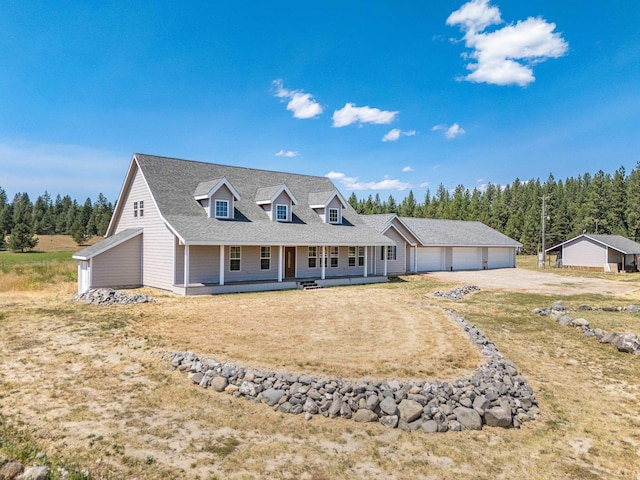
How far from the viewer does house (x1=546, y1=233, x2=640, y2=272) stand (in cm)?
3666

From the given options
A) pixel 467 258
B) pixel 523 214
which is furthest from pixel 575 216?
pixel 467 258

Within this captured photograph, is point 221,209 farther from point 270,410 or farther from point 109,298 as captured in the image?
point 270,410

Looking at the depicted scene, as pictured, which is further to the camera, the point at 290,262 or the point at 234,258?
the point at 290,262

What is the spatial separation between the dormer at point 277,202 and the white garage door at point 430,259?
545 inches

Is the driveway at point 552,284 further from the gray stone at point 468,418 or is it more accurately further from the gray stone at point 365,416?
the gray stone at point 365,416

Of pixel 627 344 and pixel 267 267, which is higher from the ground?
pixel 267 267

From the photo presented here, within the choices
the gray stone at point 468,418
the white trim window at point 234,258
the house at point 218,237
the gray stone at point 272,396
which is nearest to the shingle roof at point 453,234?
the house at point 218,237

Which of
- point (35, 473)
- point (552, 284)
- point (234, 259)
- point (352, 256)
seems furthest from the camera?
point (352, 256)

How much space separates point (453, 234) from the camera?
36938 millimetres

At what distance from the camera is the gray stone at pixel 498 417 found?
21.0ft

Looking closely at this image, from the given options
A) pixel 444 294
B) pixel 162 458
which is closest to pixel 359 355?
pixel 162 458

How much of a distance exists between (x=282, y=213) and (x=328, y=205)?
3.77 meters

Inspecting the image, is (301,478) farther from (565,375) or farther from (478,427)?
(565,375)

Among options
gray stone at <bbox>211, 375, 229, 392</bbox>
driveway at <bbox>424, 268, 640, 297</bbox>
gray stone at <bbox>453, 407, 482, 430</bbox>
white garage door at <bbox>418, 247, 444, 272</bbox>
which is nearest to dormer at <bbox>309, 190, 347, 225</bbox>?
driveway at <bbox>424, 268, 640, 297</bbox>
